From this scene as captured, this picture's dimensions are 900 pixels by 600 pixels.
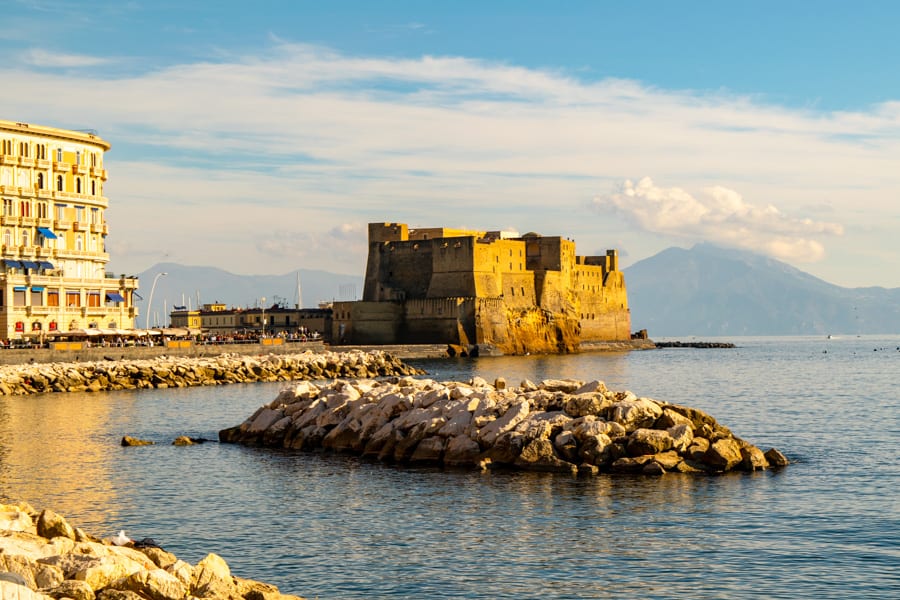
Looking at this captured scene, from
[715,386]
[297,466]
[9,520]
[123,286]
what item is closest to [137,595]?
[9,520]

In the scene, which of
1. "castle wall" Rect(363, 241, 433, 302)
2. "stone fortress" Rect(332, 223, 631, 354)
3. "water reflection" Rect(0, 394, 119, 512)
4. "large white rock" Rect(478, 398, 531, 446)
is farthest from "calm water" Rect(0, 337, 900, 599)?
"castle wall" Rect(363, 241, 433, 302)

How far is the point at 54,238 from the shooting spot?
64.1 metres

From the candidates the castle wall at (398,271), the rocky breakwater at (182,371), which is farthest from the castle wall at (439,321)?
the rocky breakwater at (182,371)

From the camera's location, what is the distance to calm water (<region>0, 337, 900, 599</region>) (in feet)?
Answer: 48.2

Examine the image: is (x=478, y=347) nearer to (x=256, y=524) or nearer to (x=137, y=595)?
(x=256, y=524)

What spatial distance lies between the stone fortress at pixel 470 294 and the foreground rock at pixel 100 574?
78.8m

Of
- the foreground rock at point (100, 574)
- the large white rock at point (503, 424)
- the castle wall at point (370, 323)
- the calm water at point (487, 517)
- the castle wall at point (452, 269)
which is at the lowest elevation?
the calm water at point (487, 517)

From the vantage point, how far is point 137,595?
34.1 ft

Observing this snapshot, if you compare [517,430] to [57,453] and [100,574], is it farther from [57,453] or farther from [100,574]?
[100,574]

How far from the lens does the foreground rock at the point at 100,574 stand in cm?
1020

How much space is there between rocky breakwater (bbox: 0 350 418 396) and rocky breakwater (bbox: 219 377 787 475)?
20336 millimetres

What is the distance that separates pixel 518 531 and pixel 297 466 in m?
8.51

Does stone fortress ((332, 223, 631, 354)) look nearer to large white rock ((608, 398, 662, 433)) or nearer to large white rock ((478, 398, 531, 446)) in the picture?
large white rock ((478, 398, 531, 446))

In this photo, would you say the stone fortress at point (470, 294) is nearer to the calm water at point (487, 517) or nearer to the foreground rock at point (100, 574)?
the calm water at point (487, 517)
